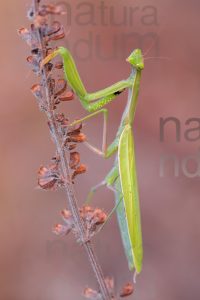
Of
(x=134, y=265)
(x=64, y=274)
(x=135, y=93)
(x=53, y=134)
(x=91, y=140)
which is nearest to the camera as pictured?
(x=53, y=134)

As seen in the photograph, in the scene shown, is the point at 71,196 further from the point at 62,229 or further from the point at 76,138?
the point at 76,138

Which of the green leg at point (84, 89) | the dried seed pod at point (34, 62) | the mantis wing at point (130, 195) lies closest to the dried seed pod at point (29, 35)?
the dried seed pod at point (34, 62)

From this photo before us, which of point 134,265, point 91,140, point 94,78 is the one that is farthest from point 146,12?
point 134,265

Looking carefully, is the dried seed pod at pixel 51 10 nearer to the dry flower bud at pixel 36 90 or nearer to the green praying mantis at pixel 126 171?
the dry flower bud at pixel 36 90

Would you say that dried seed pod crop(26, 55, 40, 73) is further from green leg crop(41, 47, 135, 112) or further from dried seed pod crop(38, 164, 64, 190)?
dried seed pod crop(38, 164, 64, 190)

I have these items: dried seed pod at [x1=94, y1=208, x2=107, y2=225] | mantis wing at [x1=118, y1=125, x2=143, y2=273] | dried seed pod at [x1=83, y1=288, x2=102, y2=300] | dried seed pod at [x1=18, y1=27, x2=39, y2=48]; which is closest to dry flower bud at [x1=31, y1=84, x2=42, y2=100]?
dried seed pod at [x1=18, y1=27, x2=39, y2=48]

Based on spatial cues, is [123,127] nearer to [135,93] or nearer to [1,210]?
[135,93]
